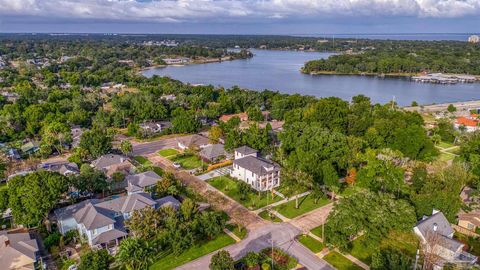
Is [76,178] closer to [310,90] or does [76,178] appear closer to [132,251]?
[132,251]

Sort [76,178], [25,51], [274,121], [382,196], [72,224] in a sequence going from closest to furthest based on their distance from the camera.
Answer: [382,196], [72,224], [76,178], [274,121], [25,51]

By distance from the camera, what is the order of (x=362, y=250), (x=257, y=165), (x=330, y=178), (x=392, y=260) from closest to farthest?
1. (x=392, y=260)
2. (x=362, y=250)
3. (x=330, y=178)
4. (x=257, y=165)

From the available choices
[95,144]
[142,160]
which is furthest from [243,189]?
[95,144]

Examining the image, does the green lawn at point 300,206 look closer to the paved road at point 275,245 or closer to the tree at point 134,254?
the paved road at point 275,245

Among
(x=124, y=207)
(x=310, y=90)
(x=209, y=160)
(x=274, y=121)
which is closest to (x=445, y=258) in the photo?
(x=124, y=207)

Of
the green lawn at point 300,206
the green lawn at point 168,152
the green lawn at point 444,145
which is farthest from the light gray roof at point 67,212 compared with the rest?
the green lawn at point 444,145

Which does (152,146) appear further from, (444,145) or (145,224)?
(444,145)
